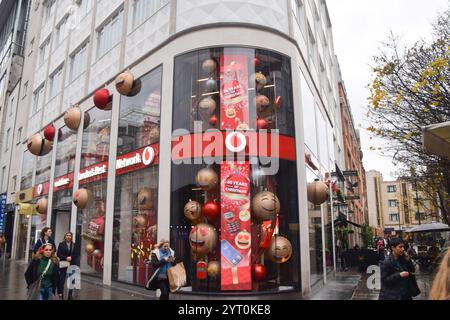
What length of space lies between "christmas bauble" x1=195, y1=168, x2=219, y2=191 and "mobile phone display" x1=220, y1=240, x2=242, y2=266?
1.63 meters

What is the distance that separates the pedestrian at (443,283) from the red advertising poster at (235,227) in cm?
842

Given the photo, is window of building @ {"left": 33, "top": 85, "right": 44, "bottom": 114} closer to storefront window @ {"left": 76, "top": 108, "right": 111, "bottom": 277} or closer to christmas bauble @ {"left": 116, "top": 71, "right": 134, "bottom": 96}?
storefront window @ {"left": 76, "top": 108, "right": 111, "bottom": 277}

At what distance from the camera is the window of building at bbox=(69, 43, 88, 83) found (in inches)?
759

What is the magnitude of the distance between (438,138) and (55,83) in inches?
873

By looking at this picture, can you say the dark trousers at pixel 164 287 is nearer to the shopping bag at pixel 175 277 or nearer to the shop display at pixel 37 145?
the shopping bag at pixel 175 277

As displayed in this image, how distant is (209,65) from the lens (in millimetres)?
11969

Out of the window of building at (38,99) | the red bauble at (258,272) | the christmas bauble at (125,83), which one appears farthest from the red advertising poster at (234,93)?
the window of building at (38,99)

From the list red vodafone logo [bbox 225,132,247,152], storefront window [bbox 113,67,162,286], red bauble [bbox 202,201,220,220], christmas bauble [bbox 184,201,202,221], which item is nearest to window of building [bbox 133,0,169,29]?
storefront window [bbox 113,67,162,286]

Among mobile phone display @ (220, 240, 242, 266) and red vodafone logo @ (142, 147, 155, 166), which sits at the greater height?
red vodafone logo @ (142, 147, 155, 166)

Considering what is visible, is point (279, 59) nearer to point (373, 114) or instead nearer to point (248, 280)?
point (373, 114)

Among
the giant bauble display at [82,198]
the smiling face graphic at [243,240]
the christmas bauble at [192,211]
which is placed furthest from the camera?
the giant bauble display at [82,198]

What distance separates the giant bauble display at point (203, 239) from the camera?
10.6 meters

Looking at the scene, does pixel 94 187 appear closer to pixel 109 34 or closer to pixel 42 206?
pixel 42 206
